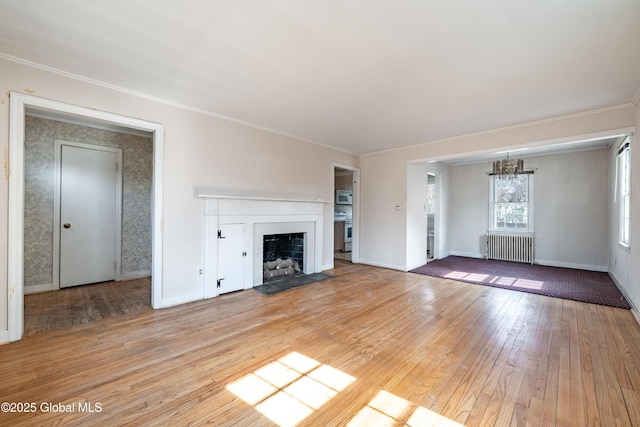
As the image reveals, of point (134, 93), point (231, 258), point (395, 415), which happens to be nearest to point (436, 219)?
point (231, 258)

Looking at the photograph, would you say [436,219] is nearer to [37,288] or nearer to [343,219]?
[343,219]

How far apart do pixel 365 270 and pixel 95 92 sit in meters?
4.77

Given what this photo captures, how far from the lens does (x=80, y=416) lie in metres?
1.55

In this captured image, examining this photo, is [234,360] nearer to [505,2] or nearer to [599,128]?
[505,2]

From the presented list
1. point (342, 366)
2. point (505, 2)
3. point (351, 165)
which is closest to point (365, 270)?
point (351, 165)

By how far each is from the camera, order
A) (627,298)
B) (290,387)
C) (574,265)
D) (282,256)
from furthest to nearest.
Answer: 1. (574,265)
2. (282,256)
3. (627,298)
4. (290,387)

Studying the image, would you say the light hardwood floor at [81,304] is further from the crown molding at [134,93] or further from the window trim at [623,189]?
the window trim at [623,189]

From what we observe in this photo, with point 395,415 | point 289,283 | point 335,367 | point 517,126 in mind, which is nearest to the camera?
point 395,415

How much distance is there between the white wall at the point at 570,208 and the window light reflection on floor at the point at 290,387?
640cm

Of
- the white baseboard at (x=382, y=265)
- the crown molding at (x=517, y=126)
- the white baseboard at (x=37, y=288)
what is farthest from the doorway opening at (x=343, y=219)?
the white baseboard at (x=37, y=288)

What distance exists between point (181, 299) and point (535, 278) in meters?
5.76

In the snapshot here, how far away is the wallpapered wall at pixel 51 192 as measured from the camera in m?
3.77

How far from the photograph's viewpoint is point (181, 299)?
3.43 meters

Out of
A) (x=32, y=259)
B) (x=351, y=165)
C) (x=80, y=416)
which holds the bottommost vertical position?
(x=80, y=416)
